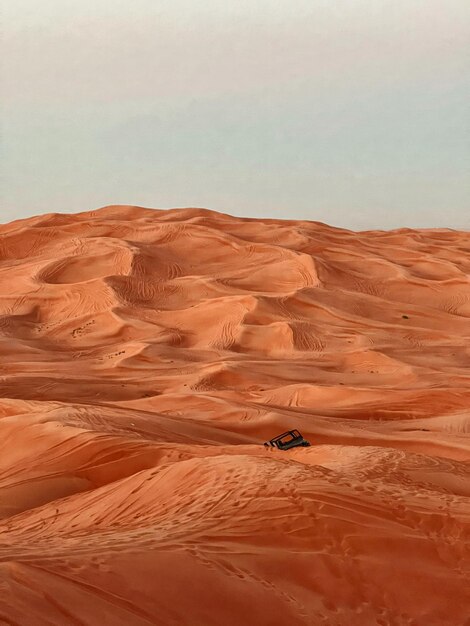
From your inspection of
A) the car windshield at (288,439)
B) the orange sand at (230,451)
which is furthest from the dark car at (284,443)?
the orange sand at (230,451)

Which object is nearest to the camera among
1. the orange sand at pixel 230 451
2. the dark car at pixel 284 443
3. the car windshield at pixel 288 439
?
the orange sand at pixel 230 451

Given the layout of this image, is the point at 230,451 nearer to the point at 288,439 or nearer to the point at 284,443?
the point at 284,443

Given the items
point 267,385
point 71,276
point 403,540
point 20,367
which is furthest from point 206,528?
point 71,276

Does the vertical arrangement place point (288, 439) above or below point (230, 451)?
below

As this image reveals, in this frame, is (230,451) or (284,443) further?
(284,443)

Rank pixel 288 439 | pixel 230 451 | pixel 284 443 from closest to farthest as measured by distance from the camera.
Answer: pixel 230 451 < pixel 284 443 < pixel 288 439

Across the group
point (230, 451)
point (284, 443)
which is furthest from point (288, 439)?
point (230, 451)

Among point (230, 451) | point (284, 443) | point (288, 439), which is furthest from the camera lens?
point (288, 439)

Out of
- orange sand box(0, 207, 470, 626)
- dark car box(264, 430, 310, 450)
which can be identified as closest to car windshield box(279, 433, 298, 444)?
dark car box(264, 430, 310, 450)

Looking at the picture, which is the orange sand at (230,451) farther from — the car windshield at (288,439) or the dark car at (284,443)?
the car windshield at (288,439)
